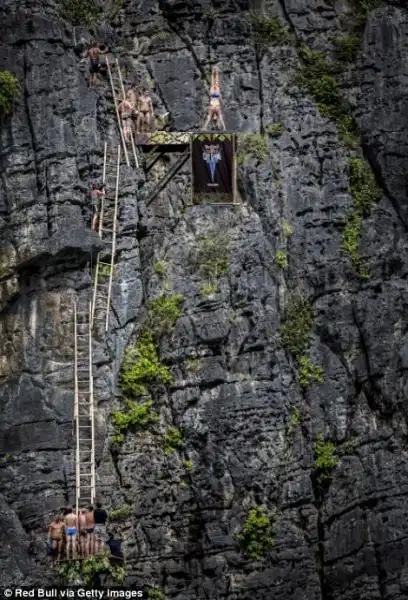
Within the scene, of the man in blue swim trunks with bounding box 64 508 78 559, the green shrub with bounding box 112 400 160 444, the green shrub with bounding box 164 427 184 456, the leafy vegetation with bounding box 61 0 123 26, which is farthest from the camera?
the leafy vegetation with bounding box 61 0 123 26

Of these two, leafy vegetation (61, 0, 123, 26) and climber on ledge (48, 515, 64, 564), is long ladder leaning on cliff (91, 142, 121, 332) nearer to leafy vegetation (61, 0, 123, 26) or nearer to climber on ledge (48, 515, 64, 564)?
leafy vegetation (61, 0, 123, 26)

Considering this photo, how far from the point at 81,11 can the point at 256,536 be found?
36.9 feet

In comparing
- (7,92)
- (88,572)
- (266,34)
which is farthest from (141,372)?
(266,34)

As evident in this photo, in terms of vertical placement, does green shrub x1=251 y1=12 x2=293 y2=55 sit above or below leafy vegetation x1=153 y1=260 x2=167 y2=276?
above

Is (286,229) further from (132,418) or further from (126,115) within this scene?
(132,418)

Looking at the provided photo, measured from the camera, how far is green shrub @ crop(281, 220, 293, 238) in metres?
35.0

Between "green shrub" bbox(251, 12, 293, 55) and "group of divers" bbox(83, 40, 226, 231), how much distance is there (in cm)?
123

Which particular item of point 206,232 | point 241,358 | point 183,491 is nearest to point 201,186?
point 206,232

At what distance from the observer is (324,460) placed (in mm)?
33344

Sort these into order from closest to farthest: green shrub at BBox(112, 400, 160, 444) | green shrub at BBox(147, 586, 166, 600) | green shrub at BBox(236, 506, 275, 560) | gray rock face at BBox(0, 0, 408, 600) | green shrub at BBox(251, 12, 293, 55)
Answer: green shrub at BBox(147, 586, 166, 600), green shrub at BBox(236, 506, 275, 560), gray rock face at BBox(0, 0, 408, 600), green shrub at BBox(112, 400, 160, 444), green shrub at BBox(251, 12, 293, 55)

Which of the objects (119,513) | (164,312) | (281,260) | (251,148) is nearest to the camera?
(119,513)

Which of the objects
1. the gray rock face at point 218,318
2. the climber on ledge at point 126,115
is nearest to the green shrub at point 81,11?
the gray rock face at point 218,318

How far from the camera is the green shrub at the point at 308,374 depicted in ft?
111

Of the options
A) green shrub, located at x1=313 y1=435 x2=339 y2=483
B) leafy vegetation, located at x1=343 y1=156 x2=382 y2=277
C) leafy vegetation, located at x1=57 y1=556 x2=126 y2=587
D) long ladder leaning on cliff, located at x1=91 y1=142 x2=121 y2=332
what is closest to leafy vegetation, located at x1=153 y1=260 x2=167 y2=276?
long ladder leaning on cliff, located at x1=91 y1=142 x2=121 y2=332
